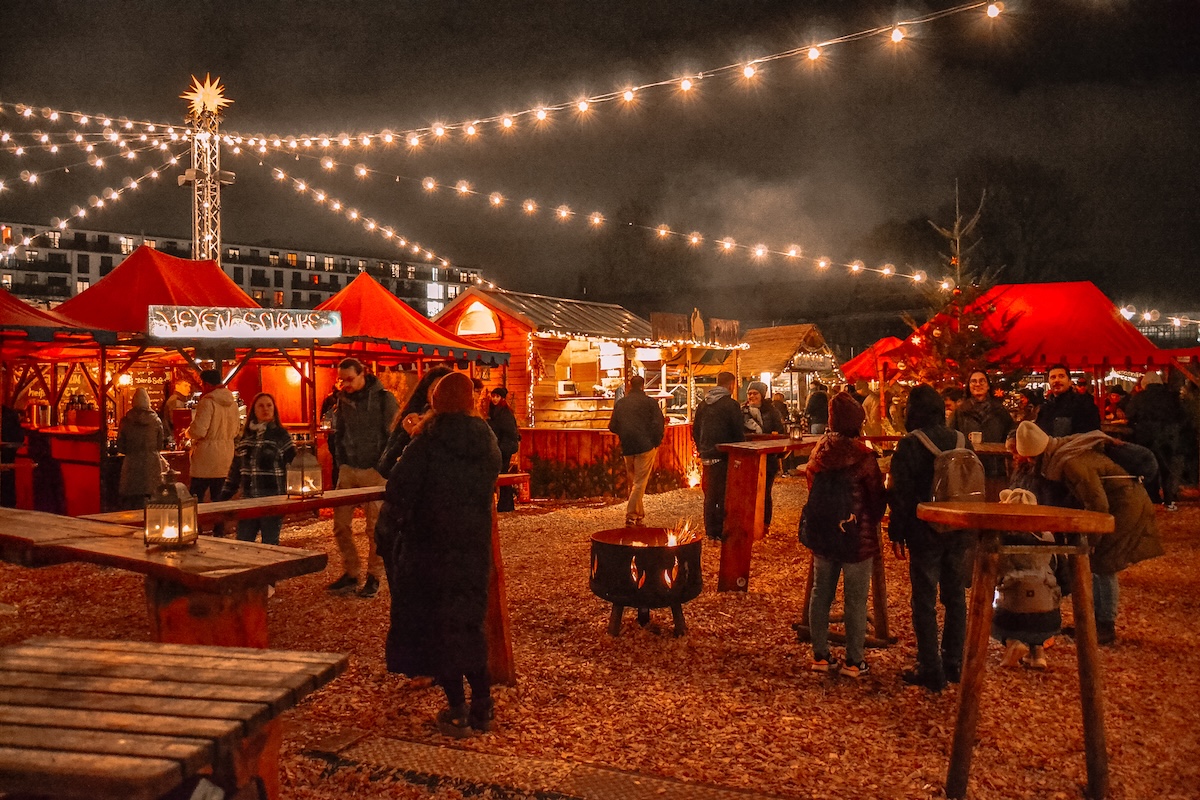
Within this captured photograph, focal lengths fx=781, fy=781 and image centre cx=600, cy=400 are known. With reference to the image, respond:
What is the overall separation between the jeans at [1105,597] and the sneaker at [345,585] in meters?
5.61

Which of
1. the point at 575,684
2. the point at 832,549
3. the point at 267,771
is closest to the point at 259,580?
the point at 267,771

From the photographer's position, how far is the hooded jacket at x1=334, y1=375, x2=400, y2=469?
6328 mm

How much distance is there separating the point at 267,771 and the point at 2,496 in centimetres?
1059

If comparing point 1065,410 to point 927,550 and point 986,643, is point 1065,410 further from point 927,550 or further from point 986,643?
point 986,643

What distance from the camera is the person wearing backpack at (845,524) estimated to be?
15.2ft

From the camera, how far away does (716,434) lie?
28.9 ft

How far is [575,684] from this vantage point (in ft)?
15.0

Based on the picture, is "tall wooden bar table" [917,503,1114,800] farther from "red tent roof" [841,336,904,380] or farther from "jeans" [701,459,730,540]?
"red tent roof" [841,336,904,380]

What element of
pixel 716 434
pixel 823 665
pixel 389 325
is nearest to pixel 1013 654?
pixel 823 665

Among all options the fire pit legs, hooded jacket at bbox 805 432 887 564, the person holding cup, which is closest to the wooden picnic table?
the fire pit legs

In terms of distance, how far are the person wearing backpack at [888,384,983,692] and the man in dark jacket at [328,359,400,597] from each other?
3.86 meters

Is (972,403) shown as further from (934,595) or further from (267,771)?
(267,771)

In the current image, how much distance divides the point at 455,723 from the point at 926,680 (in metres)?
2.66

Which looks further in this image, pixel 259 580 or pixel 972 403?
pixel 972 403
